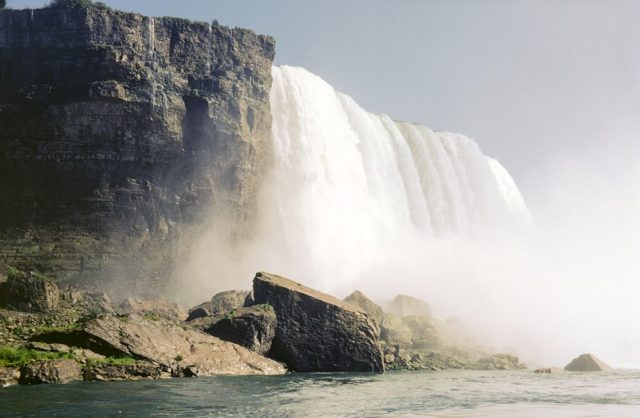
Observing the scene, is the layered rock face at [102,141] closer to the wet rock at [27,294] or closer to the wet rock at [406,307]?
the wet rock at [27,294]

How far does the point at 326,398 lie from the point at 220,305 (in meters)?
18.9

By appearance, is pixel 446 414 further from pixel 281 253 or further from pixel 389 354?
pixel 281 253

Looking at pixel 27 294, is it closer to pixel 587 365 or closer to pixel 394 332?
pixel 394 332

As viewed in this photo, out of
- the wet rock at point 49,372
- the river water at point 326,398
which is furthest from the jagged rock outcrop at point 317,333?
the wet rock at point 49,372

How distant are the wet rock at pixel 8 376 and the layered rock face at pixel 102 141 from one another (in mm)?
25430

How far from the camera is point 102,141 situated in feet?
175

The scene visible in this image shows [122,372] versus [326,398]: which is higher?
[122,372]

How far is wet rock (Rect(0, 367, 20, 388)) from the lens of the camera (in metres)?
25.1

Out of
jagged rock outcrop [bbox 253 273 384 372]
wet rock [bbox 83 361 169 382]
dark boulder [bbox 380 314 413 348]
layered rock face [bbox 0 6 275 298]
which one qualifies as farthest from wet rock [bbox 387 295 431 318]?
wet rock [bbox 83 361 169 382]

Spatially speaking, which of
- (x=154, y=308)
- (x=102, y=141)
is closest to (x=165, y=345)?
(x=154, y=308)

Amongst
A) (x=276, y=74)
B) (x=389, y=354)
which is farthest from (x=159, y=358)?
(x=276, y=74)

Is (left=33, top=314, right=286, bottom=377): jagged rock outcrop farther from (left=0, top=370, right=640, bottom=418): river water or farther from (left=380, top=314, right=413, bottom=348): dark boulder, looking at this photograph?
(left=380, top=314, right=413, bottom=348): dark boulder

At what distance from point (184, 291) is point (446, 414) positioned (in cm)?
3800

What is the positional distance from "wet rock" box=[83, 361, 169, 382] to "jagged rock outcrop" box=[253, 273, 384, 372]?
7291 mm
